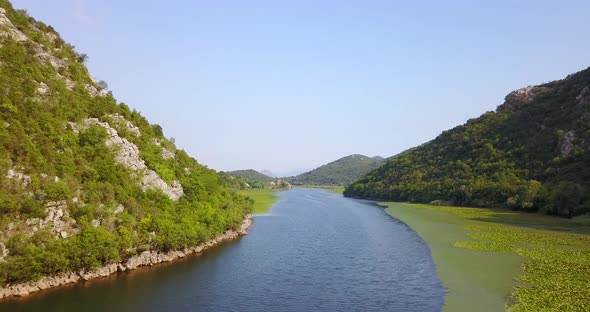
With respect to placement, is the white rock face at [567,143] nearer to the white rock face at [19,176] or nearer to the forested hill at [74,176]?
the forested hill at [74,176]

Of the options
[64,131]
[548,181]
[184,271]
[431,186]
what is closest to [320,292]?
[184,271]

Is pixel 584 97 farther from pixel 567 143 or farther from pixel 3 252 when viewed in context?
pixel 3 252

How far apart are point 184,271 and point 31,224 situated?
1714 cm

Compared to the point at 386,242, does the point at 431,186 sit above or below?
above

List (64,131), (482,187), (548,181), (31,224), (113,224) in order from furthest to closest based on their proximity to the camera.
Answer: (482,187) → (548,181) → (64,131) → (113,224) → (31,224)

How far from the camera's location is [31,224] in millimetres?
39156

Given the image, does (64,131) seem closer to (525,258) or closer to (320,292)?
(320,292)

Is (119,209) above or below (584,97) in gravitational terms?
below

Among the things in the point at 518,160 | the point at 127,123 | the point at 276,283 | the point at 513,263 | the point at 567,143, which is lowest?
the point at 276,283

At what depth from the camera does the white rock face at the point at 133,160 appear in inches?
2239

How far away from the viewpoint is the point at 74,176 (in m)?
47.3

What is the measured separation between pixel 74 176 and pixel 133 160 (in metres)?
12.1

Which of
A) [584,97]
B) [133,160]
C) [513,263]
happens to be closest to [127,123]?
[133,160]

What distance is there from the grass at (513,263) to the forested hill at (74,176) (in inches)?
1435
